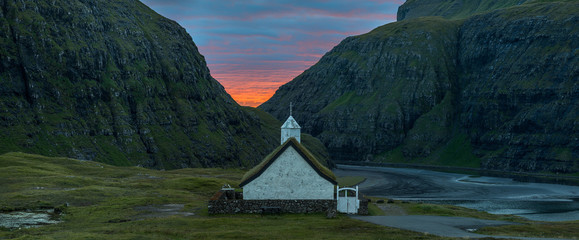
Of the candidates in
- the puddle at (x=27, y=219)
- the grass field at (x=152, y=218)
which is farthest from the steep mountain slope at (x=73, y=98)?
the puddle at (x=27, y=219)

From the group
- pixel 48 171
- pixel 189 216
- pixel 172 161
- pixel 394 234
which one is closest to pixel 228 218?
pixel 189 216

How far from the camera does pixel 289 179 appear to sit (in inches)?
2076

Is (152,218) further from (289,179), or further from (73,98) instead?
(73,98)

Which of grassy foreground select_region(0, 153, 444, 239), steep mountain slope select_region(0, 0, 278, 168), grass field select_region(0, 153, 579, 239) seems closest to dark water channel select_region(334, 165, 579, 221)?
grass field select_region(0, 153, 579, 239)

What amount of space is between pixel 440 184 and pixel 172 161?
316 feet

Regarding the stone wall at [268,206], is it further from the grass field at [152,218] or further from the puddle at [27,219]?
the puddle at [27,219]

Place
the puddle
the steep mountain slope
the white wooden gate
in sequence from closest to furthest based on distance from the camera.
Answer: the puddle < the white wooden gate < the steep mountain slope

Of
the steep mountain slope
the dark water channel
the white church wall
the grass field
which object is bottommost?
the dark water channel

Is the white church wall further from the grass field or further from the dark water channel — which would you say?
the dark water channel

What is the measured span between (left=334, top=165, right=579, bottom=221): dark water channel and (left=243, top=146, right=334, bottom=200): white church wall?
2458 inches

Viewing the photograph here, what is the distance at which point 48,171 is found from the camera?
85438 mm

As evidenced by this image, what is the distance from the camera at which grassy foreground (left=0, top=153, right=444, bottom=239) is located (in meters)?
38.7

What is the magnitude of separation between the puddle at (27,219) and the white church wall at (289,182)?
62.0 feet

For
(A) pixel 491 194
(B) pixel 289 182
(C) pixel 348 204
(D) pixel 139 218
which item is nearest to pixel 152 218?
(D) pixel 139 218
